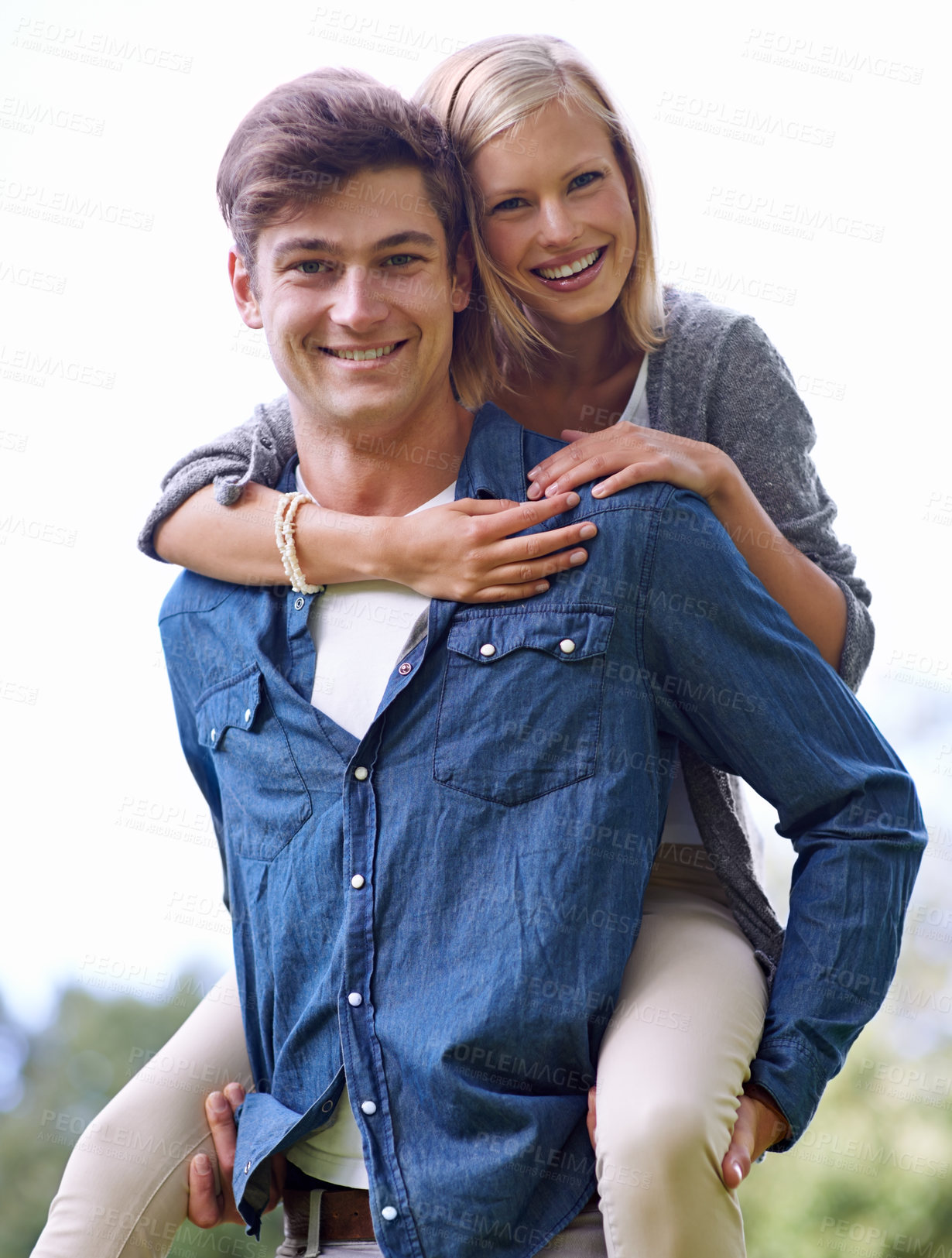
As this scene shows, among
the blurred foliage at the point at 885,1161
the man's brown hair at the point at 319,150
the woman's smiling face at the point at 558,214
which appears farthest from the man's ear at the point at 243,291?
the blurred foliage at the point at 885,1161

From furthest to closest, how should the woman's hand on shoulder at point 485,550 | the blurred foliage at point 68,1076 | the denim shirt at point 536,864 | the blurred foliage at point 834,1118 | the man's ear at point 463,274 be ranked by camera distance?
the blurred foliage at point 834,1118, the blurred foliage at point 68,1076, the man's ear at point 463,274, the woman's hand on shoulder at point 485,550, the denim shirt at point 536,864

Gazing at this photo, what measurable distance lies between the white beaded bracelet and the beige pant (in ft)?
1.73

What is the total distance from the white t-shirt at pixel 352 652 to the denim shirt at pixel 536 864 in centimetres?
4

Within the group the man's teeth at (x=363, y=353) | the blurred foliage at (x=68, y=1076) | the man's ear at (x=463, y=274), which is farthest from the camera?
the blurred foliage at (x=68, y=1076)

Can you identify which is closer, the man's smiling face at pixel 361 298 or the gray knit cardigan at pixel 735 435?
the man's smiling face at pixel 361 298

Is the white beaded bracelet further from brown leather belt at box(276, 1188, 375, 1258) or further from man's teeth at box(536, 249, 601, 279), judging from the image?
brown leather belt at box(276, 1188, 375, 1258)

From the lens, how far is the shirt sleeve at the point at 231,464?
1.69 metres

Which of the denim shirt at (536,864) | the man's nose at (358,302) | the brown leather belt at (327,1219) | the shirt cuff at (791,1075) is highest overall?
the man's nose at (358,302)

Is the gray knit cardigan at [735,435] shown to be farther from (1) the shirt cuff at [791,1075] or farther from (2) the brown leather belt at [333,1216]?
(2) the brown leather belt at [333,1216]

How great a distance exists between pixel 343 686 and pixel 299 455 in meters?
0.38

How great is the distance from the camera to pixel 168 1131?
149cm

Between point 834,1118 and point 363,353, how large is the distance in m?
5.07

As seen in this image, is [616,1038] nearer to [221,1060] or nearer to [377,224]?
[221,1060]

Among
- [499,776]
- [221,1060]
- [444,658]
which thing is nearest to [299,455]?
[444,658]
